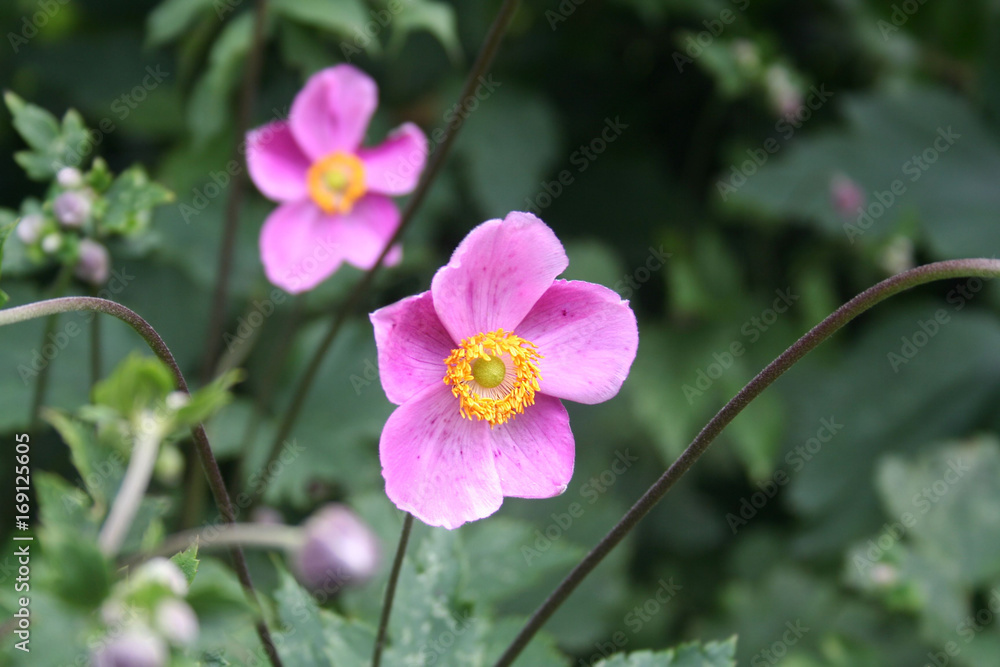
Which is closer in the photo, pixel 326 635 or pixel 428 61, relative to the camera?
pixel 326 635

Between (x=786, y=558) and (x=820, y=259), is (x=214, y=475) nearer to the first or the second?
(x=786, y=558)

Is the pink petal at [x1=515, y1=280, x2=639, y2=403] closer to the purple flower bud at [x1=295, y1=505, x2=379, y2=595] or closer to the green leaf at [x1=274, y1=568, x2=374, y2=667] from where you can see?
the purple flower bud at [x1=295, y1=505, x2=379, y2=595]

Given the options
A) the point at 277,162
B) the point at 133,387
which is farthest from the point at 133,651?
the point at 277,162

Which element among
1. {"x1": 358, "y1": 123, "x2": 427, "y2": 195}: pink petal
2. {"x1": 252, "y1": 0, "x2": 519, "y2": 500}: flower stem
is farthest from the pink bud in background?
{"x1": 252, "y1": 0, "x2": 519, "y2": 500}: flower stem

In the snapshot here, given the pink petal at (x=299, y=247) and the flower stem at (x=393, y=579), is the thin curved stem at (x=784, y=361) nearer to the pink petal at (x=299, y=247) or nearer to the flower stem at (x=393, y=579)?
the flower stem at (x=393, y=579)

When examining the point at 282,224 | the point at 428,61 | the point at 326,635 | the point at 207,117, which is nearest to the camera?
the point at 326,635

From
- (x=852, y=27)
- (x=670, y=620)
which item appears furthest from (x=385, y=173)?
(x=852, y=27)
